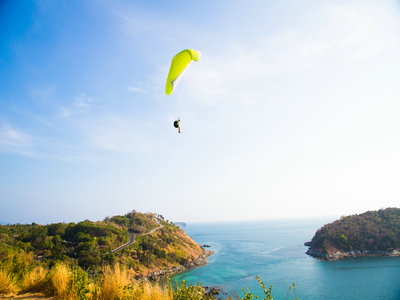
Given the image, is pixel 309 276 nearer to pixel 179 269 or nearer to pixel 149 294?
pixel 179 269

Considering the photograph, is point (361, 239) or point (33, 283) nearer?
point (33, 283)

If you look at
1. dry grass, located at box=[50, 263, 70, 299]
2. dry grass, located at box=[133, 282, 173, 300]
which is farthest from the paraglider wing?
dry grass, located at box=[50, 263, 70, 299]

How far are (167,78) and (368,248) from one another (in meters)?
68.5

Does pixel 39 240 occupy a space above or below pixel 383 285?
above

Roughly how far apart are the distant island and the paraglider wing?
2336 inches

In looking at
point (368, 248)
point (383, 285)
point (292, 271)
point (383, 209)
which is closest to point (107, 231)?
point (292, 271)

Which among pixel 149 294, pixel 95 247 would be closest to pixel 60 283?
pixel 149 294

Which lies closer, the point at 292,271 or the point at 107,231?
the point at 292,271

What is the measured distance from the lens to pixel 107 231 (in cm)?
4456

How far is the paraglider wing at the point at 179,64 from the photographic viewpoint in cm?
684

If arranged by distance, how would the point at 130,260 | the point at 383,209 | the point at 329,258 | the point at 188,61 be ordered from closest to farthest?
1. the point at 188,61
2. the point at 130,260
3. the point at 329,258
4. the point at 383,209

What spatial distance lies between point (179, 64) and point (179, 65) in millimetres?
33

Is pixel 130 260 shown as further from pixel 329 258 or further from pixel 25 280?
pixel 329 258

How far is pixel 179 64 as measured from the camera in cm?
→ 707
